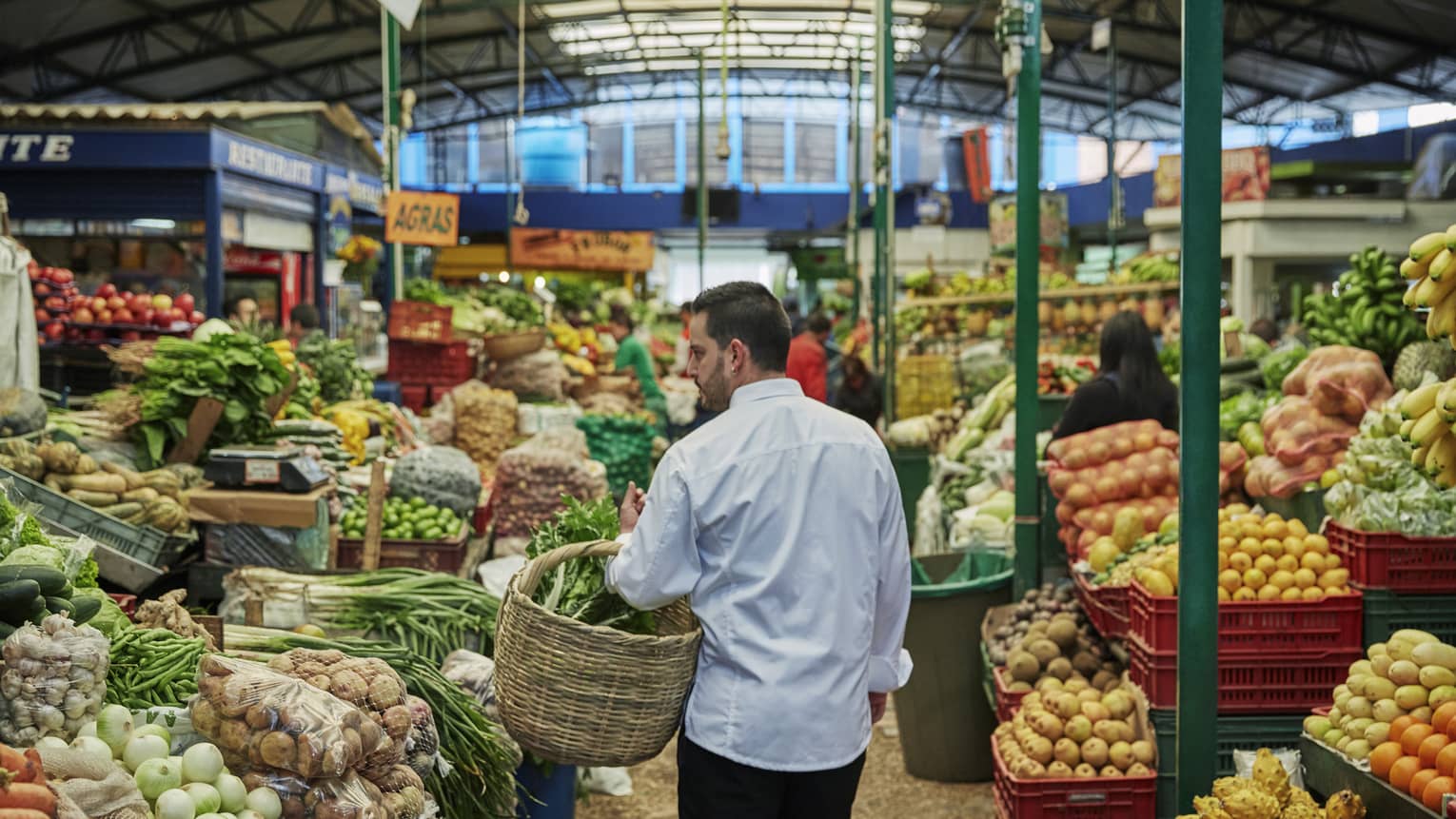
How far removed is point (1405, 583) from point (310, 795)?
296 centimetres

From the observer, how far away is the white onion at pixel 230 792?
2537mm

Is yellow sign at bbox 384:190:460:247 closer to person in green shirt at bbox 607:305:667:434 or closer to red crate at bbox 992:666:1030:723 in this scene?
person in green shirt at bbox 607:305:667:434

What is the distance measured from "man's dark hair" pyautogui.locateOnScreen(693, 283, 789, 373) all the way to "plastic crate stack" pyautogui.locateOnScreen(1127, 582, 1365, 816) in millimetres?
1715

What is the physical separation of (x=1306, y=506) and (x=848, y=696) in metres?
2.72

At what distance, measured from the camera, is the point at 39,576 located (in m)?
2.98

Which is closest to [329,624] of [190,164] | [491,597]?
[491,597]

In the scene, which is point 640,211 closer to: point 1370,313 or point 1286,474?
point 1370,313

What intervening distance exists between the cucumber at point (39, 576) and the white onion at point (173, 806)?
69 cm

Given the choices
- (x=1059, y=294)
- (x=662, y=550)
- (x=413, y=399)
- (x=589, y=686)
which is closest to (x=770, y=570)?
(x=662, y=550)

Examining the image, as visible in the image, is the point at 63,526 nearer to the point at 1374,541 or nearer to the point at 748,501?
the point at 748,501

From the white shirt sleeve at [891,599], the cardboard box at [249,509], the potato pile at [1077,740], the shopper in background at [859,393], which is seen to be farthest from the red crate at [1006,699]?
the shopper in background at [859,393]

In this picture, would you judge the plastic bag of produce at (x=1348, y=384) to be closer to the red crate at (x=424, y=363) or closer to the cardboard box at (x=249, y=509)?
the cardboard box at (x=249, y=509)

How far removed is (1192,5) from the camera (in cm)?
328

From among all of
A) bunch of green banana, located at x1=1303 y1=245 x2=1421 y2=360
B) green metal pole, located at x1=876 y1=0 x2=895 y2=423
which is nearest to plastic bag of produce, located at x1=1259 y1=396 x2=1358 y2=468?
bunch of green banana, located at x1=1303 y1=245 x2=1421 y2=360
